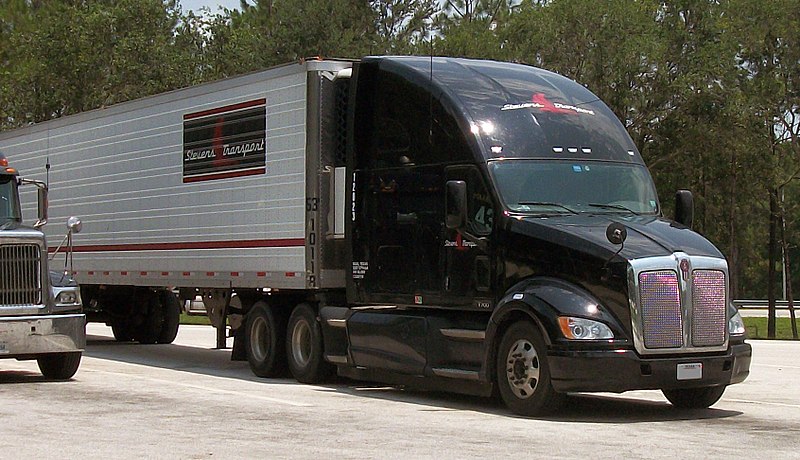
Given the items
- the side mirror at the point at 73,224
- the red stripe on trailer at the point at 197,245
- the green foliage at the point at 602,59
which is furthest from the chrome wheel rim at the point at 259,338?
the green foliage at the point at 602,59

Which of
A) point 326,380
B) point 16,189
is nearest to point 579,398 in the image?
point 326,380

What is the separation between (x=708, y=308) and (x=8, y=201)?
9069 millimetres

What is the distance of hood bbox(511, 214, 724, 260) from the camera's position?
1282cm

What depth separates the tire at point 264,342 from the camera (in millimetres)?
17312

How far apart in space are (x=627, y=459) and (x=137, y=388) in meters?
7.40

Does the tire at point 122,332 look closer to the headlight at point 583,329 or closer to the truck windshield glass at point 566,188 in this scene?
the truck windshield glass at point 566,188

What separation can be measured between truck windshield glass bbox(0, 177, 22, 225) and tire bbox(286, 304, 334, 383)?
12.3ft

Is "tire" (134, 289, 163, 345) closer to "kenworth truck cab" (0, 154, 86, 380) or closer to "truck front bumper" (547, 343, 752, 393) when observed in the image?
"kenworth truck cab" (0, 154, 86, 380)

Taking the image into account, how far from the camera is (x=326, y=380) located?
16750 millimetres

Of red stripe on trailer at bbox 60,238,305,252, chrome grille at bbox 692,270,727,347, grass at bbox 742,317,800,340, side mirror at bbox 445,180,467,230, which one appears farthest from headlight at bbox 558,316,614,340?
grass at bbox 742,317,800,340

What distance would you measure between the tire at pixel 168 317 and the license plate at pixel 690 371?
43.5 feet

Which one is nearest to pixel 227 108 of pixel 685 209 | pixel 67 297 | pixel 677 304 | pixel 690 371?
pixel 67 297

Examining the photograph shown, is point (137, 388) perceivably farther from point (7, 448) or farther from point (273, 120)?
point (7, 448)

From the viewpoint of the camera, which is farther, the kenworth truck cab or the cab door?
the kenworth truck cab
